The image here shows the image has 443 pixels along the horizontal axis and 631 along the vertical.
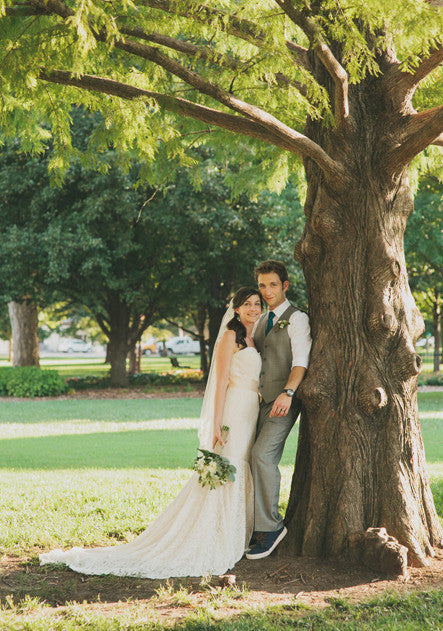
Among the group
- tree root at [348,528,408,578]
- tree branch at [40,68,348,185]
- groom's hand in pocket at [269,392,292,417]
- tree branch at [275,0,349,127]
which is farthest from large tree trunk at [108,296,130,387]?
tree branch at [275,0,349,127]

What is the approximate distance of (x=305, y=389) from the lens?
17.7ft

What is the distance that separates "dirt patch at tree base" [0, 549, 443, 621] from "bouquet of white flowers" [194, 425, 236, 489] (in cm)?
66

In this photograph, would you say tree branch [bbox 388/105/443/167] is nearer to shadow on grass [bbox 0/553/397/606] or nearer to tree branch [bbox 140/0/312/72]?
tree branch [bbox 140/0/312/72]

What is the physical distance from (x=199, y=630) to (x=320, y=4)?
13.8 ft

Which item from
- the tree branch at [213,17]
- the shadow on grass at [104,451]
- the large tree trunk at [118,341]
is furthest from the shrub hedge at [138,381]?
the tree branch at [213,17]

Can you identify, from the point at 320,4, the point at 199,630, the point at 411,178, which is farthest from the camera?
the point at 411,178

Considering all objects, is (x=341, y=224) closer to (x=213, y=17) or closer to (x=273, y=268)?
(x=273, y=268)

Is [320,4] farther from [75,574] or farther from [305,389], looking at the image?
[75,574]

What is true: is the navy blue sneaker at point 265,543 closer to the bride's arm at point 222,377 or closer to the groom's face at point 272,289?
the bride's arm at point 222,377

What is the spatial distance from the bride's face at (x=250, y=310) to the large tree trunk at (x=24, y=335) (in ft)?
68.0

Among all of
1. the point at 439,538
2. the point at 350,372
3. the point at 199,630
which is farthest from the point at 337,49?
the point at 199,630

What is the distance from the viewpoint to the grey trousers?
17.9 feet

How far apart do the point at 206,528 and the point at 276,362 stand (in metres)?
1.47

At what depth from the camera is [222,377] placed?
5.66 metres
